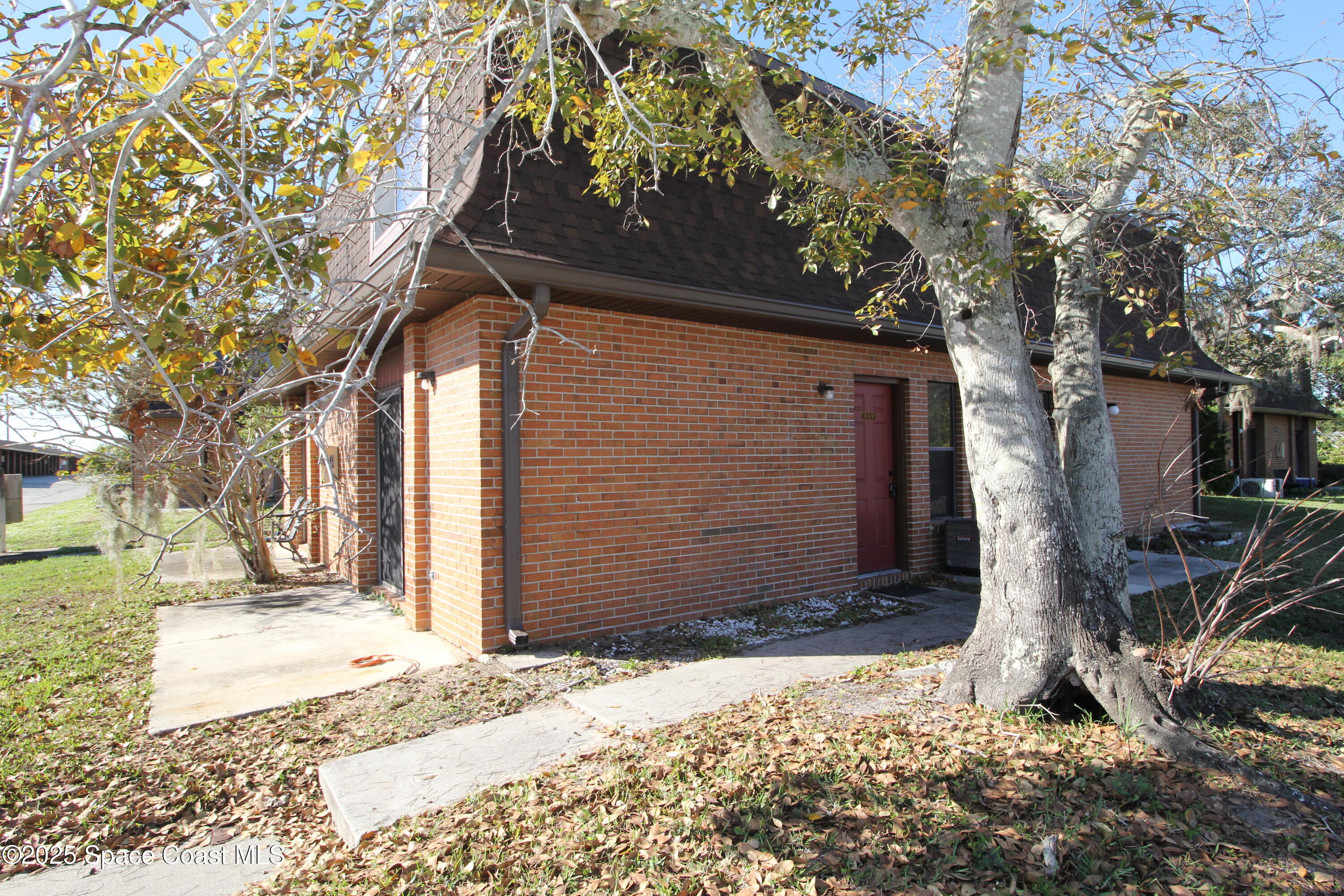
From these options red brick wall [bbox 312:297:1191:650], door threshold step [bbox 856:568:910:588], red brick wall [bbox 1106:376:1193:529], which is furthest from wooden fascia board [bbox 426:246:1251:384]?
red brick wall [bbox 1106:376:1193:529]

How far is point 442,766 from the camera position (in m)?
3.71

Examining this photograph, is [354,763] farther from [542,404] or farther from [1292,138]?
[1292,138]

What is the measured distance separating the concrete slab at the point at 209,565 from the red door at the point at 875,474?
6.46 metres

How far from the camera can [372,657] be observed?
18.7 feet

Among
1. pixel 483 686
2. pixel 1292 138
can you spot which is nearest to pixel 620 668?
pixel 483 686

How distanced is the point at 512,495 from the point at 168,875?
3.02m

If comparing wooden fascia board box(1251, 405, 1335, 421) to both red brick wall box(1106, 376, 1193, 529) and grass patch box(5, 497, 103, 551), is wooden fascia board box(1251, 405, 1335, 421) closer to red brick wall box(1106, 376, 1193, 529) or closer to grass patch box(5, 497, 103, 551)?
red brick wall box(1106, 376, 1193, 529)

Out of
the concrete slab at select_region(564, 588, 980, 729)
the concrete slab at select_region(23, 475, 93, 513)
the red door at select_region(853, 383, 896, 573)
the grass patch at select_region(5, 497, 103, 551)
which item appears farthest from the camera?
the concrete slab at select_region(23, 475, 93, 513)

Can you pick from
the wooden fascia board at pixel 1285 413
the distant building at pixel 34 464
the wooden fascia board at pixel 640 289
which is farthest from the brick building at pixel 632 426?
the wooden fascia board at pixel 1285 413

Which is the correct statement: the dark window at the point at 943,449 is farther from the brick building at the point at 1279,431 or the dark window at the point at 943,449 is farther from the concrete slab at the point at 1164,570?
the brick building at the point at 1279,431

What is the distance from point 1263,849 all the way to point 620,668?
3.63 meters

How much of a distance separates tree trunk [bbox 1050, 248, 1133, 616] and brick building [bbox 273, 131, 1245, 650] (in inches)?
27.6

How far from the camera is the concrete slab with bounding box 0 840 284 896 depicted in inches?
115

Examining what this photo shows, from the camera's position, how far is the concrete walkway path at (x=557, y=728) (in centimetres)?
341
